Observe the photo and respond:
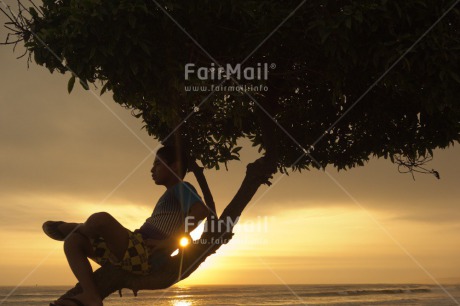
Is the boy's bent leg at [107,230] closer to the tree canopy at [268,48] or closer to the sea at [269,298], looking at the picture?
the tree canopy at [268,48]

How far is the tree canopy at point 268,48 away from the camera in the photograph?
32.9 ft

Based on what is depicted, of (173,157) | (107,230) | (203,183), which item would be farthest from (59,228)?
(203,183)

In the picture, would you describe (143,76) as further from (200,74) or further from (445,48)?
(445,48)

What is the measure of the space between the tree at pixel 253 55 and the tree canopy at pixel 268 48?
2 cm

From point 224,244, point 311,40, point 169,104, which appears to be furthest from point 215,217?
point 311,40

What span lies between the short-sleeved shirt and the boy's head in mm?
299


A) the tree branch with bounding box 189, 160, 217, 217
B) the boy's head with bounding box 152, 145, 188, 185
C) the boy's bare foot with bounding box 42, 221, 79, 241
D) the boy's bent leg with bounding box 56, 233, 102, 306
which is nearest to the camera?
the boy's bent leg with bounding box 56, 233, 102, 306

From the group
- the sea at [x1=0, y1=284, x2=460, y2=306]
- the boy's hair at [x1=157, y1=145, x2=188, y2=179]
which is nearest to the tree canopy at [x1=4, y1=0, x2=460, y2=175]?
the boy's hair at [x1=157, y1=145, x2=188, y2=179]

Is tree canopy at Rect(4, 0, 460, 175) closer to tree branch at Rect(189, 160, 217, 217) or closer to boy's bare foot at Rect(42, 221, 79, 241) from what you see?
tree branch at Rect(189, 160, 217, 217)

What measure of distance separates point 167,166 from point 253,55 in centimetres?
308

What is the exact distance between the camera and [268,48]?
37.5 feet

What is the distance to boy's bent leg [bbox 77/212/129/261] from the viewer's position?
860 cm

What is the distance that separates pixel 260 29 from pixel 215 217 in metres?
3.44

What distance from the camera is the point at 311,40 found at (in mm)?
11734
